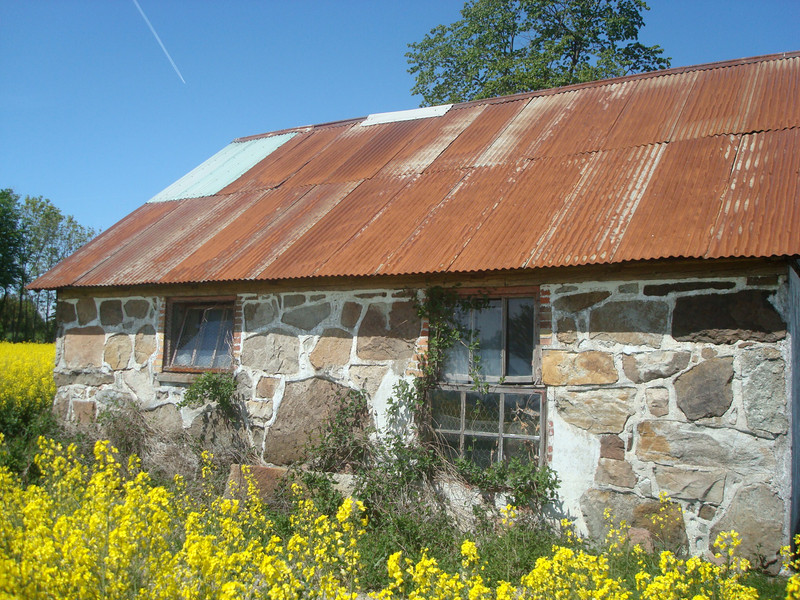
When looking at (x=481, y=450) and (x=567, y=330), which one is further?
(x=481, y=450)

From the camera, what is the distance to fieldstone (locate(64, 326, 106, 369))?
26.4 ft

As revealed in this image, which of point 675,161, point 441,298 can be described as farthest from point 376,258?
point 675,161

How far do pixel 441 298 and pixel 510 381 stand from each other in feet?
3.16

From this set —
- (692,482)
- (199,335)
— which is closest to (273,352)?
(199,335)

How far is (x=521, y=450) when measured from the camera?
215 inches

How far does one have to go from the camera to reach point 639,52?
16.4 meters

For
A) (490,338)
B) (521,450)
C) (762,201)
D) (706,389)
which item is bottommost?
(521,450)

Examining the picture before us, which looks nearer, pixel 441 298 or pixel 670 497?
pixel 670 497

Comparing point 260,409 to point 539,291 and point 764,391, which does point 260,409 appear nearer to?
point 539,291

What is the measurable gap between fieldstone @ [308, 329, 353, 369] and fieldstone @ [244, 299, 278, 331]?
0.69m

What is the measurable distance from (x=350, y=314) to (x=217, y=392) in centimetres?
A: 170

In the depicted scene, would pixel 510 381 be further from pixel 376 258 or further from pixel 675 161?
pixel 675 161

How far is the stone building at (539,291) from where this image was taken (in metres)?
4.67

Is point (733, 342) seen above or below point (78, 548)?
above
